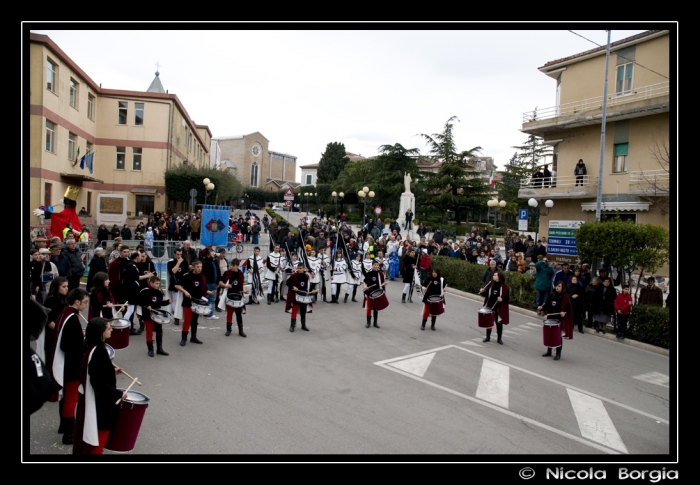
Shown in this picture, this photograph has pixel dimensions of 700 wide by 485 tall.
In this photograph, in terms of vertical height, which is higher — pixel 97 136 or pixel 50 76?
pixel 50 76

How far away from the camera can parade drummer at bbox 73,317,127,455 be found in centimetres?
479

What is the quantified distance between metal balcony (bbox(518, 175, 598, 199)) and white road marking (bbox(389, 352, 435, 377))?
17.8 m

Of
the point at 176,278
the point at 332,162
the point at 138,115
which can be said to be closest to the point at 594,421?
the point at 176,278

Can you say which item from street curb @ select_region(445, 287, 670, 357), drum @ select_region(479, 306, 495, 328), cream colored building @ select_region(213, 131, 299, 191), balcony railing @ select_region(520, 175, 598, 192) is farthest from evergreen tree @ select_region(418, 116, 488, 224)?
cream colored building @ select_region(213, 131, 299, 191)

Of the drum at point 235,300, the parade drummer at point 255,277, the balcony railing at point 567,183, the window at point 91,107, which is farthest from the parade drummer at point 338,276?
the window at point 91,107

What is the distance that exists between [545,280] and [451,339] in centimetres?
509

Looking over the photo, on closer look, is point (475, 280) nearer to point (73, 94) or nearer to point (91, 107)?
point (73, 94)

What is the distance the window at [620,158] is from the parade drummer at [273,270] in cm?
1689

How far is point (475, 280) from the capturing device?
18.6 meters

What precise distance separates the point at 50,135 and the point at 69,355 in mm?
24366

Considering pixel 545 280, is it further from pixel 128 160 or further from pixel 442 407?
pixel 128 160

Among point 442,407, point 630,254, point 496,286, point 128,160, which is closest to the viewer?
point 442,407
